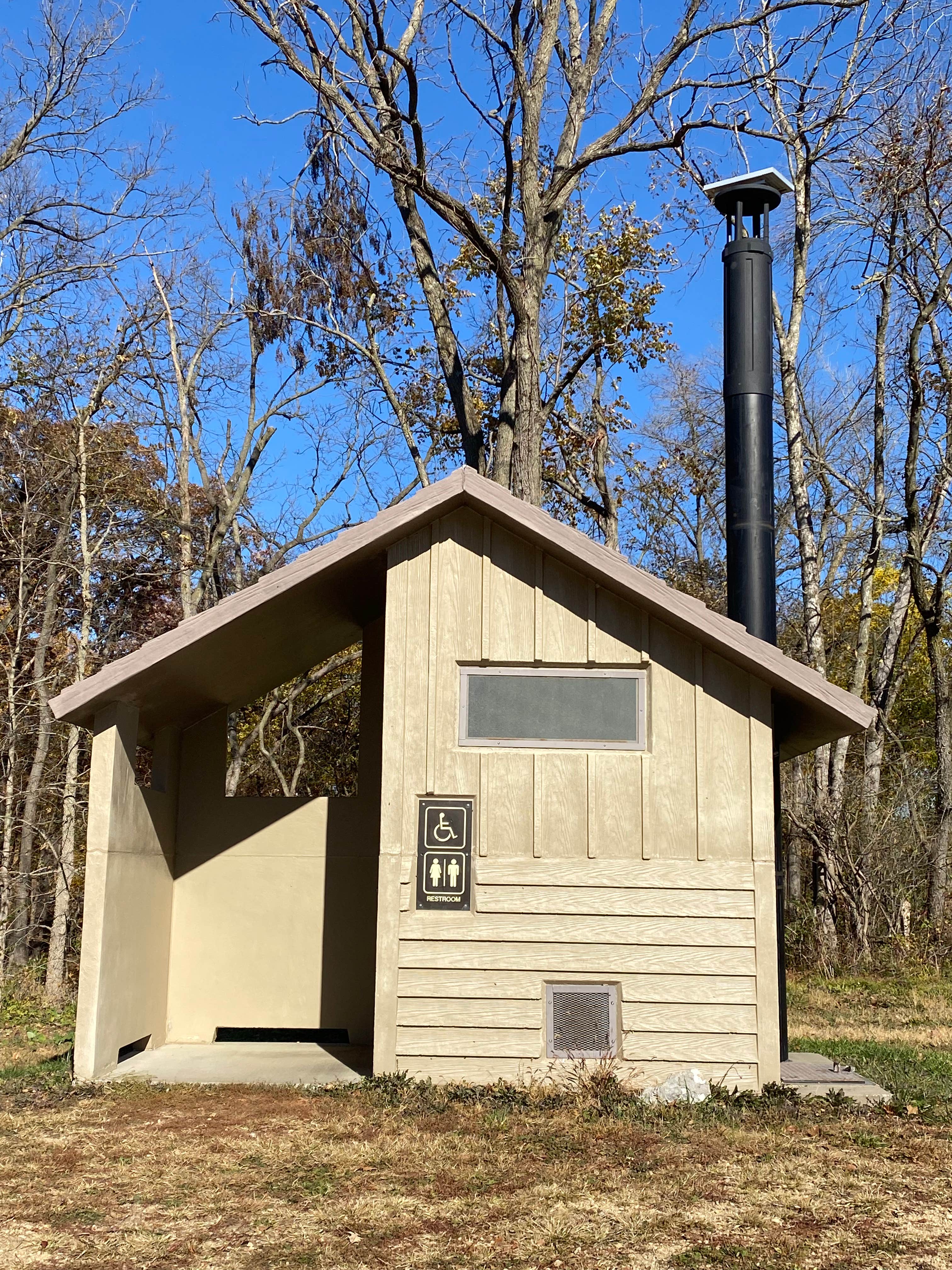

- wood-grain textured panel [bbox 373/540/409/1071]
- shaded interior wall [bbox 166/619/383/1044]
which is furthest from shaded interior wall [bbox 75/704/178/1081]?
wood-grain textured panel [bbox 373/540/409/1071]

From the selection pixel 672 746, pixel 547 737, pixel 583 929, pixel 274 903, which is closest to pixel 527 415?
pixel 274 903

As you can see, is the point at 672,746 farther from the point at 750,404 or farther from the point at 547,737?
the point at 750,404

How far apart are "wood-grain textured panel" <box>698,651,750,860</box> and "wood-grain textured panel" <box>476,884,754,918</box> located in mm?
284

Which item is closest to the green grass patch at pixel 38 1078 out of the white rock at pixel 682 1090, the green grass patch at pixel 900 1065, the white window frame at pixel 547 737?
the white window frame at pixel 547 737

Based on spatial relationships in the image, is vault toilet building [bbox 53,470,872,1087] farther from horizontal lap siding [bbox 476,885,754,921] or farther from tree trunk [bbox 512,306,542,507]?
tree trunk [bbox 512,306,542,507]

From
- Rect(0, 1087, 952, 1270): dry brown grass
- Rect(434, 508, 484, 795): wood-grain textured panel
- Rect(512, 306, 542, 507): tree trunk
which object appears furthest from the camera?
Rect(512, 306, 542, 507): tree trunk

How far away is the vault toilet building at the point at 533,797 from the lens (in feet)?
25.4

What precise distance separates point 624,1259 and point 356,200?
49.1 feet

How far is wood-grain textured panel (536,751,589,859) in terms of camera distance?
795cm

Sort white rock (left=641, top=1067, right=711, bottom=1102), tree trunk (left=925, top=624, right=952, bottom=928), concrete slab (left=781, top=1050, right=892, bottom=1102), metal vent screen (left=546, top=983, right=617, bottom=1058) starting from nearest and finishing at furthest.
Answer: white rock (left=641, top=1067, right=711, bottom=1102) < concrete slab (left=781, top=1050, right=892, bottom=1102) < metal vent screen (left=546, top=983, right=617, bottom=1058) < tree trunk (left=925, top=624, right=952, bottom=928)

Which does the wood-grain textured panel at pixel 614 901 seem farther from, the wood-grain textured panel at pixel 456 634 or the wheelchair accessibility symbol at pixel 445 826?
the wood-grain textured panel at pixel 456 634

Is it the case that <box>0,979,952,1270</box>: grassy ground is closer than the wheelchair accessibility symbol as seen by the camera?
Yes

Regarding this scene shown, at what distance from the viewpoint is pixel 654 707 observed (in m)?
8.09

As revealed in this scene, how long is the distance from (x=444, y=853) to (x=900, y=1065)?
3.98 metres
